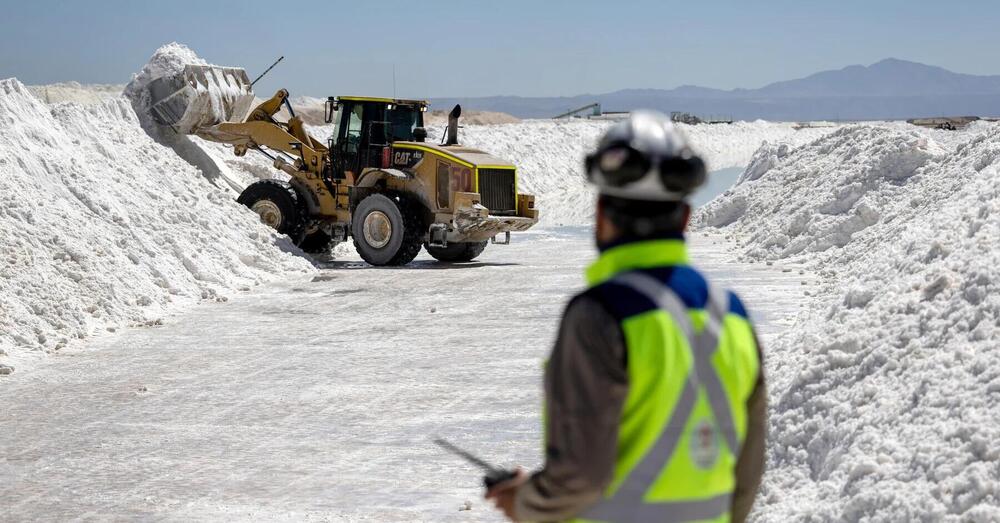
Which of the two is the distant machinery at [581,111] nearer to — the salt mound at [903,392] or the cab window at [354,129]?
the cab window at [354,129]

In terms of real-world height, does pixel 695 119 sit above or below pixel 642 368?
above

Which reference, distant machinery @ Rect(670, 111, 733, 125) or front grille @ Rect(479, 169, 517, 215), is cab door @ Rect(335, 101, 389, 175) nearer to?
front grille @ Rect(479, 169, 517, 215)

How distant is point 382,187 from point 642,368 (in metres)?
18.4

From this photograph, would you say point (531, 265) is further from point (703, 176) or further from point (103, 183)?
point (703, 176)

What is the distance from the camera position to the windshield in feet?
69.4

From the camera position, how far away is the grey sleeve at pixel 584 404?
2484mm

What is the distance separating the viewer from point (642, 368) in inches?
98.3

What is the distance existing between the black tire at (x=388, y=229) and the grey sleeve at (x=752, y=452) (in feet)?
55.9

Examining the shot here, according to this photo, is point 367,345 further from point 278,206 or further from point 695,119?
point 695,119

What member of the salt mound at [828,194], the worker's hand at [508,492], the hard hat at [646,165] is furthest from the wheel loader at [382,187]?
the hard hat at [646,165]

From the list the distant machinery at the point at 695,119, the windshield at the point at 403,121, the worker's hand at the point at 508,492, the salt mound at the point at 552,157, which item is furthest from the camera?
the distant machinery at the point at 695,119

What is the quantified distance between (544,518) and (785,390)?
5125 mm

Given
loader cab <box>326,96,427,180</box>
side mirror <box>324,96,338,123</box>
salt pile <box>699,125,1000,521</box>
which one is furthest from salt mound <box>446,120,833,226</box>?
salt pile <box>699,125,1000,521</box>

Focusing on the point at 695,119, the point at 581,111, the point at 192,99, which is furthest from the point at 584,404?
the point at 695,119
